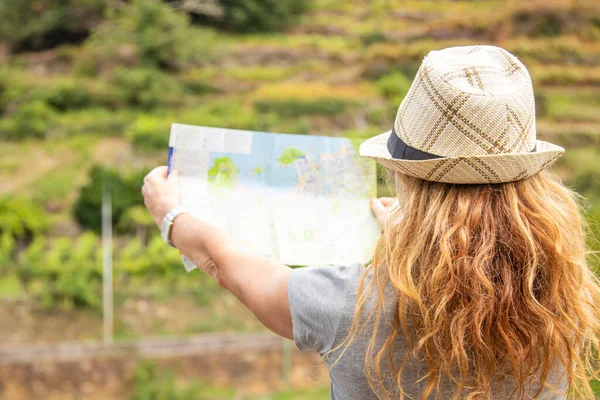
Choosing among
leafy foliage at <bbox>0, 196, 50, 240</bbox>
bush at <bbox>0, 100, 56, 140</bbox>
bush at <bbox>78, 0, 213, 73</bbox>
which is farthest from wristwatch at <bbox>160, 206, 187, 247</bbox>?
bush at <bbox>78, 0, 213, 73</bbox>

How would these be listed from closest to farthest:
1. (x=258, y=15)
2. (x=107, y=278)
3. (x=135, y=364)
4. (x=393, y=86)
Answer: (x=135, y=364) < (x=107, y=278) < (x=393, y=86) < (x=258, y=15)

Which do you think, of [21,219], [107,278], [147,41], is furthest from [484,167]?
[147,41]

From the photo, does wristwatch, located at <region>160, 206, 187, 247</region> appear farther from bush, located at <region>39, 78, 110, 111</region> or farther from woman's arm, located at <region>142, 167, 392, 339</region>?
bush, located at <region>39, 78, 110, 111</region>

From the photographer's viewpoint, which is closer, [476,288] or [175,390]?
[476,288]

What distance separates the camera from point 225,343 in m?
5.88

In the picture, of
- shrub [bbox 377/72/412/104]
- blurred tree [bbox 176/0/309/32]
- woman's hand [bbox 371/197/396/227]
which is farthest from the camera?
blurred tree [bbox 176/0/309/32]

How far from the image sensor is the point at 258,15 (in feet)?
40.0

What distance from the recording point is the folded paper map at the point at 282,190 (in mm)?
990

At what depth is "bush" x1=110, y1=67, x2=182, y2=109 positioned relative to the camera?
9.90 meters

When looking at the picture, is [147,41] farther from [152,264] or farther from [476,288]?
[476,288]

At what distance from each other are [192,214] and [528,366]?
488 millimetres

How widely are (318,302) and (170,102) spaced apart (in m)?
9.83

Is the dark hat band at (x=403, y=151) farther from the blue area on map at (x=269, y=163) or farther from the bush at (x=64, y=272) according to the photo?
the bush at (x=64, y=272)

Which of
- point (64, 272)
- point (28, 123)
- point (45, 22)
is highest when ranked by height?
point (45, 22)
